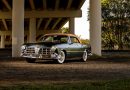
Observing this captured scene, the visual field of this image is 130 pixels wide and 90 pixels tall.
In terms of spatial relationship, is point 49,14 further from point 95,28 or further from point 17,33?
point 17,33

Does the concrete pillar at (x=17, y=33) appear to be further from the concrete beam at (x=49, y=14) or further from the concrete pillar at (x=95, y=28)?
the concrete beam at (x=49, y=14)

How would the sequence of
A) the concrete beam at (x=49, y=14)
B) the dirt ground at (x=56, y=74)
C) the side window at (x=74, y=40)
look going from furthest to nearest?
1. the concrete beam at (x=49, y=14)
2. the side window at (x=74, y=40)
3. the dirt ground at (x=56, y=74)

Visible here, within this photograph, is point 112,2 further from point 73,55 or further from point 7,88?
point 7,88

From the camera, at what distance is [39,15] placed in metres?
57.7

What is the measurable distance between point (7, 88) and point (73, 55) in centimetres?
1227

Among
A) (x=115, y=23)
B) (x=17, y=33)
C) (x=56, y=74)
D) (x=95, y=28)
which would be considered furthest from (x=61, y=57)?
(x=115, y=23)

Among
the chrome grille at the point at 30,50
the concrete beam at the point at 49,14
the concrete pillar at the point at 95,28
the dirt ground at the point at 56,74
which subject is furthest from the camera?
the concrete beam at the point at 49,14

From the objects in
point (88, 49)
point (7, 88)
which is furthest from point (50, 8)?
point (7, 88)

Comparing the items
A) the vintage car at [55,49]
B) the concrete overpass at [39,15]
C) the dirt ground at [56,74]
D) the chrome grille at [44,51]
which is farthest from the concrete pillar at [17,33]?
the dirt ground at [56,74]

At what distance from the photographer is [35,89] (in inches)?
414

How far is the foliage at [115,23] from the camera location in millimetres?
64812

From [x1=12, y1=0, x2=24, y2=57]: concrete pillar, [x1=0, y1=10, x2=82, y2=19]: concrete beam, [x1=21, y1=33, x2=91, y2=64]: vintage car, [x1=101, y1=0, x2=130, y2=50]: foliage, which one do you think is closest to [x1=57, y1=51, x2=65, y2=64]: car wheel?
[x1=21, y1=33, x2=91, y2=64]: vintage car

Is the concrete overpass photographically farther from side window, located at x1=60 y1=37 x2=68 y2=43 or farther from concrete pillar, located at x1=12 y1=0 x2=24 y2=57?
side window, located at x1=60 y1=37 x2=68 y2=43

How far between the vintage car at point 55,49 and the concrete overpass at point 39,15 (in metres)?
8.87
